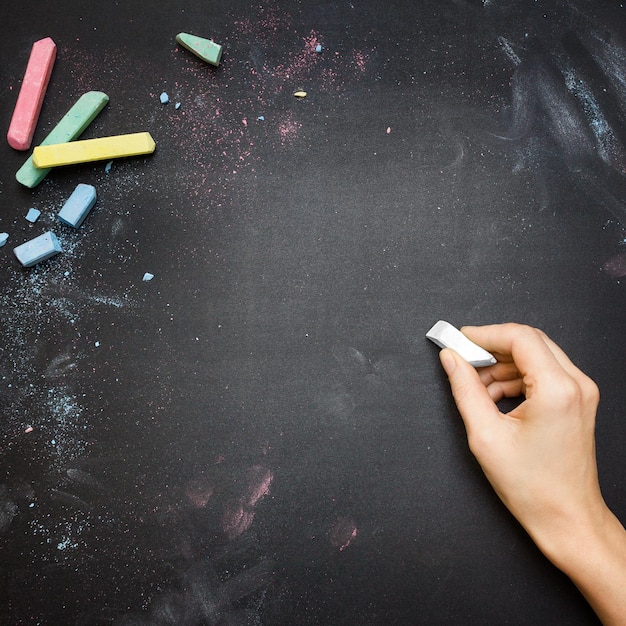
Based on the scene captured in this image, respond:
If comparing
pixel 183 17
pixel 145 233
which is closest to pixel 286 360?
pixel 145 233

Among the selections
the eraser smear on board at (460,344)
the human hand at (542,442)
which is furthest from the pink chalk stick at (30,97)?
the human hand at (542,442)

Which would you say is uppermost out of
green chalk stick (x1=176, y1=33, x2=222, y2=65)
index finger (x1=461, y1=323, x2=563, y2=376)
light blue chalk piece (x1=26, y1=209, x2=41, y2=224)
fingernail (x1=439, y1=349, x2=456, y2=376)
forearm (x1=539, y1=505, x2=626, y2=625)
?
green chalk stick (x1=176, y1=33, x2=222, y2=65)

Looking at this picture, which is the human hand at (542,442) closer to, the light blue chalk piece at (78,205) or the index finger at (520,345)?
the index finger at (520,345)

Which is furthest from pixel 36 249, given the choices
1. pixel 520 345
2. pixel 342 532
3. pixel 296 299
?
pixel 520 345

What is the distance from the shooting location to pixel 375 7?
167cm

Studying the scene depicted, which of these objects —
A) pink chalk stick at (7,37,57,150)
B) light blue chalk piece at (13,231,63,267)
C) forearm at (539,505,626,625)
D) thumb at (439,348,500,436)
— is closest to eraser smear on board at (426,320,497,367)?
thumb at (439,348,500,436)

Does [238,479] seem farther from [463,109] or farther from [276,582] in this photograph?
[463,109]

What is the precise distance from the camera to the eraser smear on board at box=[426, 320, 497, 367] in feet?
4.93

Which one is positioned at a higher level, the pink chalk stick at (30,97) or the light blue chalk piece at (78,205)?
the pink chalk stick at (30,97)

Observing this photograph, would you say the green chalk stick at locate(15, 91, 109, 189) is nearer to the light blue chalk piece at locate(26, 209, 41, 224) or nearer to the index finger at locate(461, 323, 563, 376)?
the light blue chalk piece at locate(26, 209, 41, 224)

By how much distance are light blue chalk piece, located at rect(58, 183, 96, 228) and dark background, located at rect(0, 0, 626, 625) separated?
4cm

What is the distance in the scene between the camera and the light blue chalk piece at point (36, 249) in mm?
1547

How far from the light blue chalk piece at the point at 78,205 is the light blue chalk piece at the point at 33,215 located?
0.22 feet

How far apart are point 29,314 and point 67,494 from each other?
0.46m
